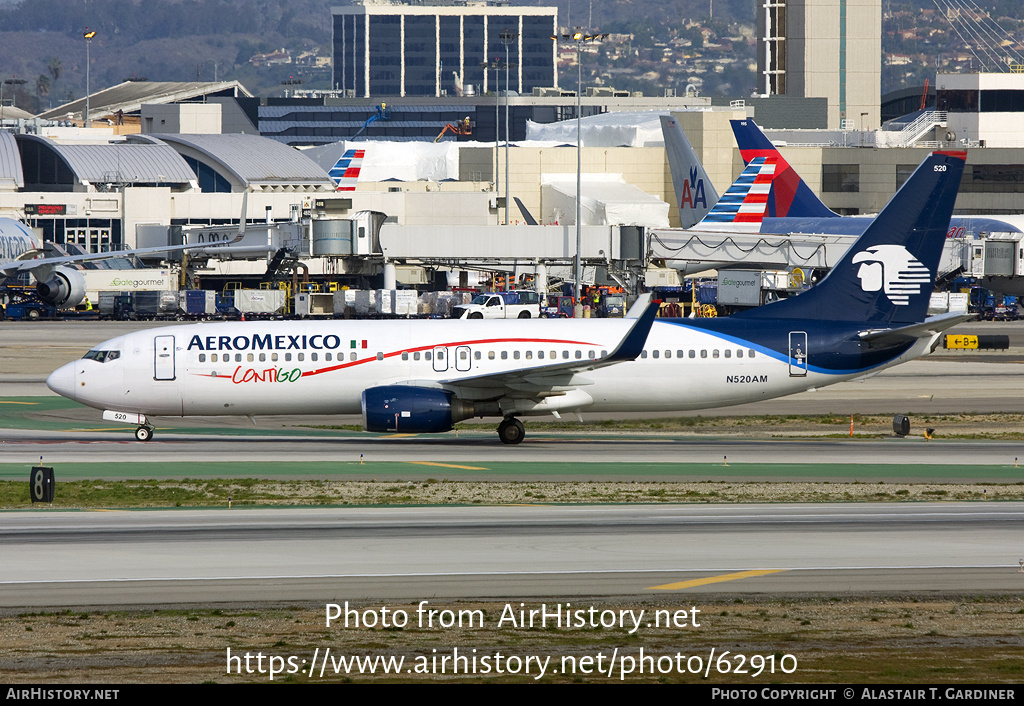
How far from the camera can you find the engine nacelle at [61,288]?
8200cm

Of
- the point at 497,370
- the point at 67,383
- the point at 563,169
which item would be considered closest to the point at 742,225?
the point at 563,169

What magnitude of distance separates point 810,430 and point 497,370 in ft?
40.5

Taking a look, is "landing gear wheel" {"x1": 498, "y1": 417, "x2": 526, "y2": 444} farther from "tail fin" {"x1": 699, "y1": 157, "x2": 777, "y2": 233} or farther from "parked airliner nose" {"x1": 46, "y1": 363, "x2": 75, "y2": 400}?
"tail fin" {"x1": 699, "y1": 157, "x2": 777, "y2": 233}

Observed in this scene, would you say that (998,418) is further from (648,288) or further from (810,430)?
(648,288)

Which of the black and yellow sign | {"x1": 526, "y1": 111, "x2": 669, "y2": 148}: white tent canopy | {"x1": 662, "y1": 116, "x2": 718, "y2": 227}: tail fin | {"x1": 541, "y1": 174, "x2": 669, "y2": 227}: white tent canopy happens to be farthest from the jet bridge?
{"x1": 526, "y1": 111, "x2": 669, "y2": 148}: white tent canopy

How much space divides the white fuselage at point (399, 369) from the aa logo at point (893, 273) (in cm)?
199

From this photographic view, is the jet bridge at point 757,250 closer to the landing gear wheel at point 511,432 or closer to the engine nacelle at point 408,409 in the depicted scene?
the landing gear wheel at point 511,432

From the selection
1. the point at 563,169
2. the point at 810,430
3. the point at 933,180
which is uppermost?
the point at 563,169

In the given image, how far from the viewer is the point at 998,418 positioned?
43625 millimetres

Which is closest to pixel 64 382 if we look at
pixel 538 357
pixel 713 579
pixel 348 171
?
pixel 538 357

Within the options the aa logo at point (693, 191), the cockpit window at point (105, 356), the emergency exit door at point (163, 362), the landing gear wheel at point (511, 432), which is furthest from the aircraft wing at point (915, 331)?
the aa logo at point (693, 191)

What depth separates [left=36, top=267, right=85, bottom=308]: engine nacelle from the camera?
8200cm

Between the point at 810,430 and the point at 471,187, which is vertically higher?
the point at 471,187

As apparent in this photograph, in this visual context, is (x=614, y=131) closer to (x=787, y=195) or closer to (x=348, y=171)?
(x=348, y=171)
